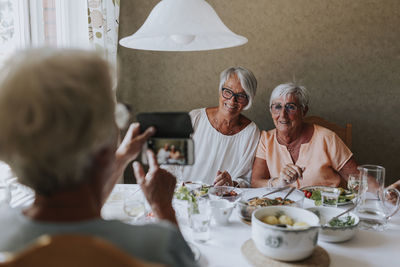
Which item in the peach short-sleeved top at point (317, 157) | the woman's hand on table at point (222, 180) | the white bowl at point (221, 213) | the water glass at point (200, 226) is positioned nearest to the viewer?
the water glass at point (200, 226)

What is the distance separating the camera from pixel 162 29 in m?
1.21

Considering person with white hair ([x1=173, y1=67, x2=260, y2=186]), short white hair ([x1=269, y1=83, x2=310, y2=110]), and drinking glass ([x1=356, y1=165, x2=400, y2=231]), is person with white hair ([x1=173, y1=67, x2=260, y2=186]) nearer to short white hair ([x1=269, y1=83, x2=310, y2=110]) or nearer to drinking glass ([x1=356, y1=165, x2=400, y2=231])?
short white hair ([x1=269, y1=83, x2=310, y2=110])

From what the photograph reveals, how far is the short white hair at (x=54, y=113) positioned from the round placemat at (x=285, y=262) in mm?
644

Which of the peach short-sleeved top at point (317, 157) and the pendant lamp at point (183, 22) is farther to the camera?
the peach short-sleeved top at point (317, 157)

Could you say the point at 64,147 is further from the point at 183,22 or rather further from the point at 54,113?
the point at 183,22

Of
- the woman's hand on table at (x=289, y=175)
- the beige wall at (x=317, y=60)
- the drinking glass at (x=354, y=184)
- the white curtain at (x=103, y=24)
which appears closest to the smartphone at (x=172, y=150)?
the drinking glass at (x=354, y=184)

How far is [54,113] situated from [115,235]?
238 millimetres

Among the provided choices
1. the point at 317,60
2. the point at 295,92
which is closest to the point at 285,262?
the point at 295,92

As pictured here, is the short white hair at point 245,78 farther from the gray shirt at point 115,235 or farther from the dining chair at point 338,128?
the gray shirt at point 115,235

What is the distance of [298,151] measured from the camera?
7.07 feet

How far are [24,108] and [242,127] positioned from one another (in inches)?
76.1

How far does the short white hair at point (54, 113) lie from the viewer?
0.53m

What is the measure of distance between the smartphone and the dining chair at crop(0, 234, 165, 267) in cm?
50

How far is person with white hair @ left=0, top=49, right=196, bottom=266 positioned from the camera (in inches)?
20.8
